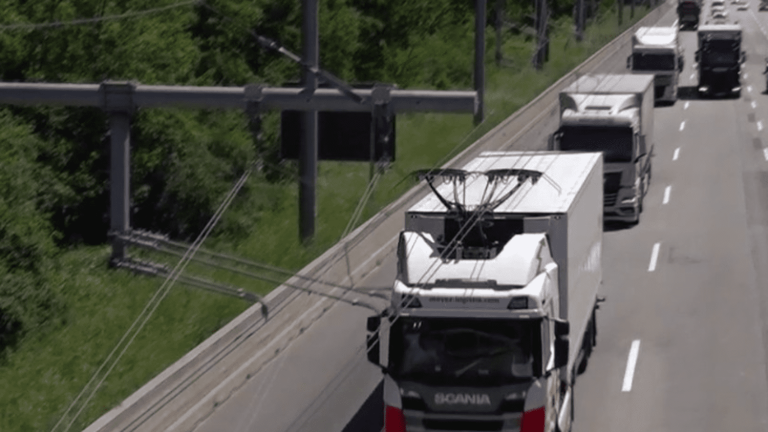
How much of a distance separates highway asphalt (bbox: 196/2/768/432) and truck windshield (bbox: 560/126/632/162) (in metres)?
2.03

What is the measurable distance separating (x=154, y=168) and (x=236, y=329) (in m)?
17.9

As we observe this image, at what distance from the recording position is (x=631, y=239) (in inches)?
1182

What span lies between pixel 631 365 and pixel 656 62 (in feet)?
120

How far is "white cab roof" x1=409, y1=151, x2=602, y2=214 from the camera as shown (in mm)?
15812

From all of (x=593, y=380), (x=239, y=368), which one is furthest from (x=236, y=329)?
(x=593, y=380)

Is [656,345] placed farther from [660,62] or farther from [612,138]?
[660,62]

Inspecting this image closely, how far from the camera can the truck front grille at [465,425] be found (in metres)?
13.9

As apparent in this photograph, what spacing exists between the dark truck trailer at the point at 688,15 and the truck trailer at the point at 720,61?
39.0 metres

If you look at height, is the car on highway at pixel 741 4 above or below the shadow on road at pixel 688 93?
above

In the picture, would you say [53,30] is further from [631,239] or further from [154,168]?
[631,239]

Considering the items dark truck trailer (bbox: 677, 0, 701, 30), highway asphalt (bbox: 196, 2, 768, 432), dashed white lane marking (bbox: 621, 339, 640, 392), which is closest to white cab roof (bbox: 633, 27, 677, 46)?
highway asphalt (bbox: 196, 2, 768, 432)

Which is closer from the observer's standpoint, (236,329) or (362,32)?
(236,329)

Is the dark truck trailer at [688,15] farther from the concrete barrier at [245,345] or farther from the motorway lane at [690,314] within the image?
the concrete barrier at [245,345]

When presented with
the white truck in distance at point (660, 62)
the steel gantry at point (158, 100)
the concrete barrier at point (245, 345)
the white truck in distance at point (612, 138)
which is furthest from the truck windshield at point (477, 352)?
the white truck in distance at point (660, 62)
